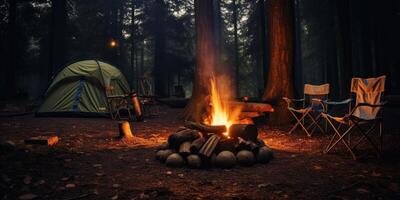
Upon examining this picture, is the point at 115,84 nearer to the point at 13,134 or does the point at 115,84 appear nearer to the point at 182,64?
the point at 13,134

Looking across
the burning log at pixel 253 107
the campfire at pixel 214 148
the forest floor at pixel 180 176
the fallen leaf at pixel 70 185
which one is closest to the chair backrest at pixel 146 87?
the burning log at pixel 253 107

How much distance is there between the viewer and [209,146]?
4.25 metres

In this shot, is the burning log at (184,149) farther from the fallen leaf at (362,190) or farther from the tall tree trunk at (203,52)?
the tall tree trunk at (203,52)

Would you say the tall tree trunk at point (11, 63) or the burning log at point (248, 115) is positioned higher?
the tall tree trunk at point (11, 63)

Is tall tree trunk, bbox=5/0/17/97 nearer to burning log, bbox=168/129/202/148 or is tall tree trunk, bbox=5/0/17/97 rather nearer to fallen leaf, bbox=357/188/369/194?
burning log, bbox=168/129/202/148

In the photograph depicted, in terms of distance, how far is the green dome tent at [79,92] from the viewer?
10703mm

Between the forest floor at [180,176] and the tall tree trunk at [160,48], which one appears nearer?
the forest floor at [180,176]

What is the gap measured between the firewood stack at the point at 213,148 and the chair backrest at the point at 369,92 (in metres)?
2.03

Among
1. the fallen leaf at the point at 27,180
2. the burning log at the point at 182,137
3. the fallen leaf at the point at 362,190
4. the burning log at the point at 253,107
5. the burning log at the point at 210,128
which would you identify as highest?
the burning log at the point at 253,107

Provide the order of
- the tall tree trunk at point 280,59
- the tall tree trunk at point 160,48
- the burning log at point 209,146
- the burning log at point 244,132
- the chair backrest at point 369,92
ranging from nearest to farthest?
1. the burning log at point 209,146
2. the burning log at point 244,132
3. the chair backrest at point 369,92
4. the tall tree trunk at point 280,59
5. the tall tree trunk at point 160,48

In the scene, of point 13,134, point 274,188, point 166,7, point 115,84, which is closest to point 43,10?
point 166,7

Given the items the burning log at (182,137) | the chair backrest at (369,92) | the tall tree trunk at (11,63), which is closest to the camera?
the burning log at (182,137)

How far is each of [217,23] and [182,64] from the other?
1233 cm

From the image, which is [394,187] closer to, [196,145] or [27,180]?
[196,145]
